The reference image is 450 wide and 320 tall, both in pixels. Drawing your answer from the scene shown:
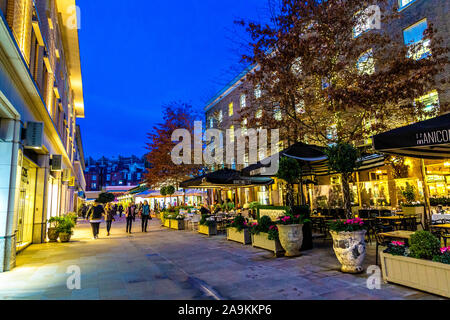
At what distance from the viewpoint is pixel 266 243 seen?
8.75 m

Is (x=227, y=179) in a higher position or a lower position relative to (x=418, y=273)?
higher

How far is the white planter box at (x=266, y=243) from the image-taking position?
816 cm

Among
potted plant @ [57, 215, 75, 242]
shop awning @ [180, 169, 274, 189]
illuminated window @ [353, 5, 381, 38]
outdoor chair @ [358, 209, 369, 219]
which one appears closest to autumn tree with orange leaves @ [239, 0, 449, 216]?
illuminated window @ [353, 5, 381, 38]

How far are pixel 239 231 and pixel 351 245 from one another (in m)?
5.44

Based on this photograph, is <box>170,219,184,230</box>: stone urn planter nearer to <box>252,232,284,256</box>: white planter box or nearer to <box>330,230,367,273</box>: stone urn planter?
<box>252,232,284,256</box>: white planter box

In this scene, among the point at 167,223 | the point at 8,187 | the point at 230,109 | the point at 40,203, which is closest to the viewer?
the point at 8,187

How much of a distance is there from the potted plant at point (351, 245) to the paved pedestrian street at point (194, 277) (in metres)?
0.24

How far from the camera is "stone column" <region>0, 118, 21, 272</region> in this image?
718 cm

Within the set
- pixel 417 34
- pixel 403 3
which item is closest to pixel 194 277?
pixel 417 34

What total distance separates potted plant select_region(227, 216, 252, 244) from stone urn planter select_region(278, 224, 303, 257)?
110 inches

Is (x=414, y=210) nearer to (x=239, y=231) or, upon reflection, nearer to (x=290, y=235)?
(x=290, y=235)

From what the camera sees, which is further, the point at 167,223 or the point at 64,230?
the point at 167,223

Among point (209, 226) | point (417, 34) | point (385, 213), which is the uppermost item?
point (417, 34)

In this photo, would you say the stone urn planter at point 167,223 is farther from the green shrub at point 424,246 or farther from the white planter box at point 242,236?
the green shrub at point 424,246
